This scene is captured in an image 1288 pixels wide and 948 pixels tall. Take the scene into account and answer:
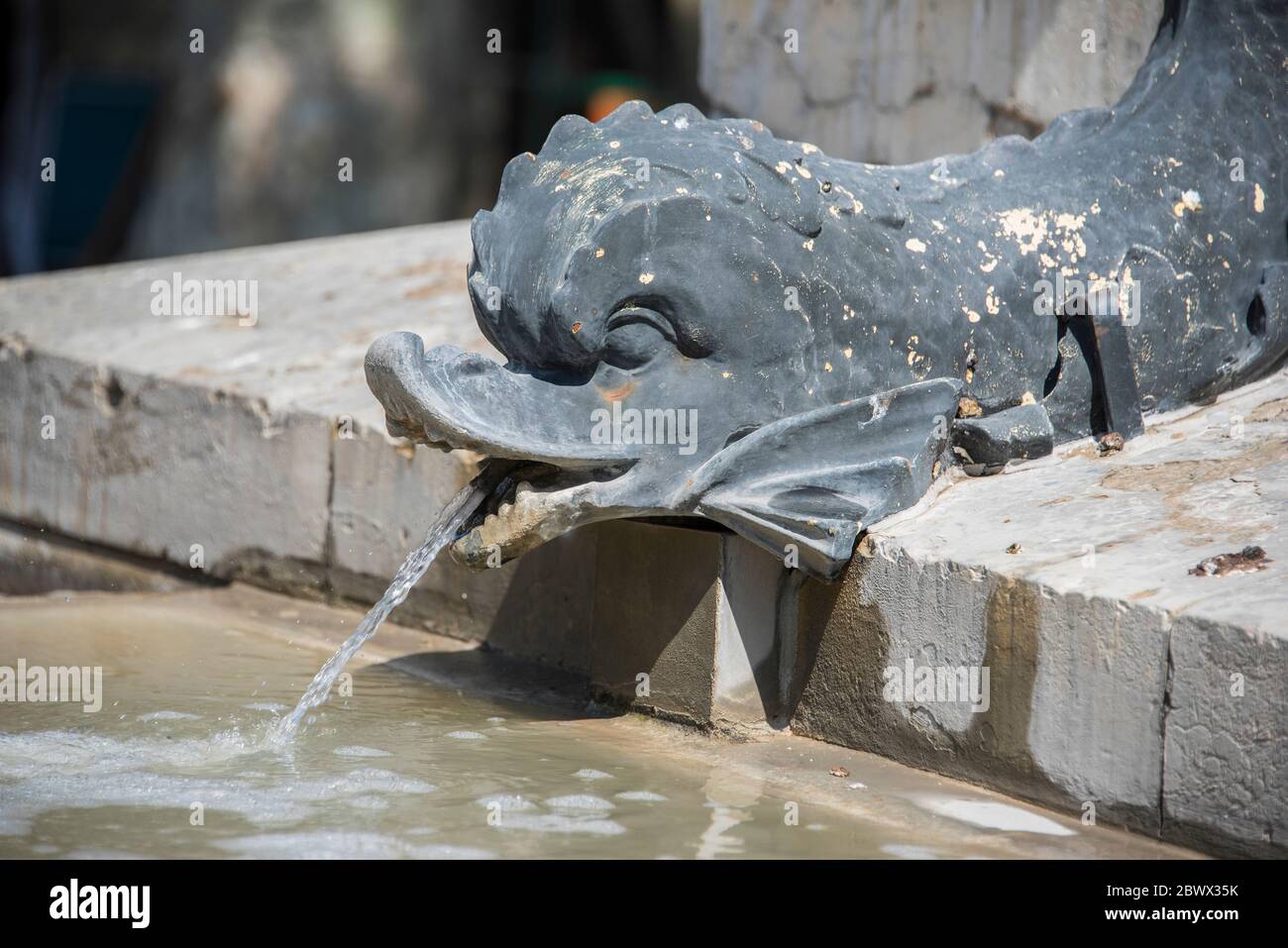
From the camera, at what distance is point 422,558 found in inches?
120

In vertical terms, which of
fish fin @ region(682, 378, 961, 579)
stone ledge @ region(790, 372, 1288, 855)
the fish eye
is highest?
the fish eye

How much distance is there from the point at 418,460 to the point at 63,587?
1.62 m

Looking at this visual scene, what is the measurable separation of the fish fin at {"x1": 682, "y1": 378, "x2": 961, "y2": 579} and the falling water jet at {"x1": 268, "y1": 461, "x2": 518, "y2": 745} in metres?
0.38

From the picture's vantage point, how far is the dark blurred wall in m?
9.45

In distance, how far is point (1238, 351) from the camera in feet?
11.3

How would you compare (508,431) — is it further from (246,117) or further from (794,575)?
(246,117)

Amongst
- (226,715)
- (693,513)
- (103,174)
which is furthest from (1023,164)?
(103,174)

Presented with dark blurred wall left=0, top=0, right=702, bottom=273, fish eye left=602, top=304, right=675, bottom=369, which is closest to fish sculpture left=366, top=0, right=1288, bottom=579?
fish eye left=602, top=304, right=675, bottom=369

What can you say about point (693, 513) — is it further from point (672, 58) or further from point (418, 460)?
point (672, 58)

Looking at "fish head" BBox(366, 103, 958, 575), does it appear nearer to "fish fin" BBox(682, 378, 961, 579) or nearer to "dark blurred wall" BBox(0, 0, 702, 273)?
"fish fin" BBox(682, 378, 961, 579)

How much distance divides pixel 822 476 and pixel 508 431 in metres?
0.58

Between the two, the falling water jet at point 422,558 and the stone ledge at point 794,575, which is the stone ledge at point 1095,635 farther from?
the falling water jet at point 422,558

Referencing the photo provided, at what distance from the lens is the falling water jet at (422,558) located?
2.91 m

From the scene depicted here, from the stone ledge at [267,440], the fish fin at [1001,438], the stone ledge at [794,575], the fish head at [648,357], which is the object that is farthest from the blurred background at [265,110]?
the fish head at [648,357]
